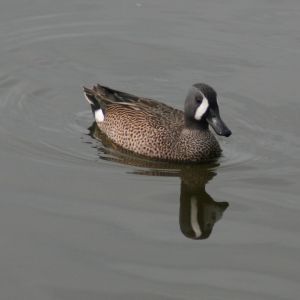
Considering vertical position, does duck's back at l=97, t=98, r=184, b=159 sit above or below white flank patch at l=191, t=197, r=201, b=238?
above

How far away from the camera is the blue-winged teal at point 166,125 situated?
1130cm

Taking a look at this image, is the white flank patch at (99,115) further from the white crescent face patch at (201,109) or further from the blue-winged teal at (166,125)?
the white crescent face patch at (201,109)

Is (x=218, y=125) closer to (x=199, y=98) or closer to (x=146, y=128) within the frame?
(x=199, y=98)

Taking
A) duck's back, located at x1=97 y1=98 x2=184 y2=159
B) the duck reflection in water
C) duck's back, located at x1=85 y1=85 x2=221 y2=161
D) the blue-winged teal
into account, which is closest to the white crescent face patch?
the blue-winged teal

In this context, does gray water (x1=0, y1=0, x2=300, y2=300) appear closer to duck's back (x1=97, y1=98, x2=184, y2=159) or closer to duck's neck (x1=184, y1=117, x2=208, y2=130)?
duck's back (x1=97, y1=98, x2=184, y2=159)

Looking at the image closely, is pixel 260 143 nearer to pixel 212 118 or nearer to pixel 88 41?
pixel 212 118

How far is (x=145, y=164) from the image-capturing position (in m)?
11.5

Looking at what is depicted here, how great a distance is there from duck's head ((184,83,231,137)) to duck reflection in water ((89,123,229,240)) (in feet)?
1.65

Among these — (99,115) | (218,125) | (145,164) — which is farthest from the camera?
(99,115)

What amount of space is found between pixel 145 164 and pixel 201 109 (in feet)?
3.05

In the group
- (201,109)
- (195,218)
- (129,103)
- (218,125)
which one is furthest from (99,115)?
(195,218)

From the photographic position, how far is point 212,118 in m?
11.3

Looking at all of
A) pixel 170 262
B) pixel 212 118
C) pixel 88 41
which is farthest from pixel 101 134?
pixel 170 262

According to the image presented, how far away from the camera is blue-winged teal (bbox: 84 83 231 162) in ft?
37.1
